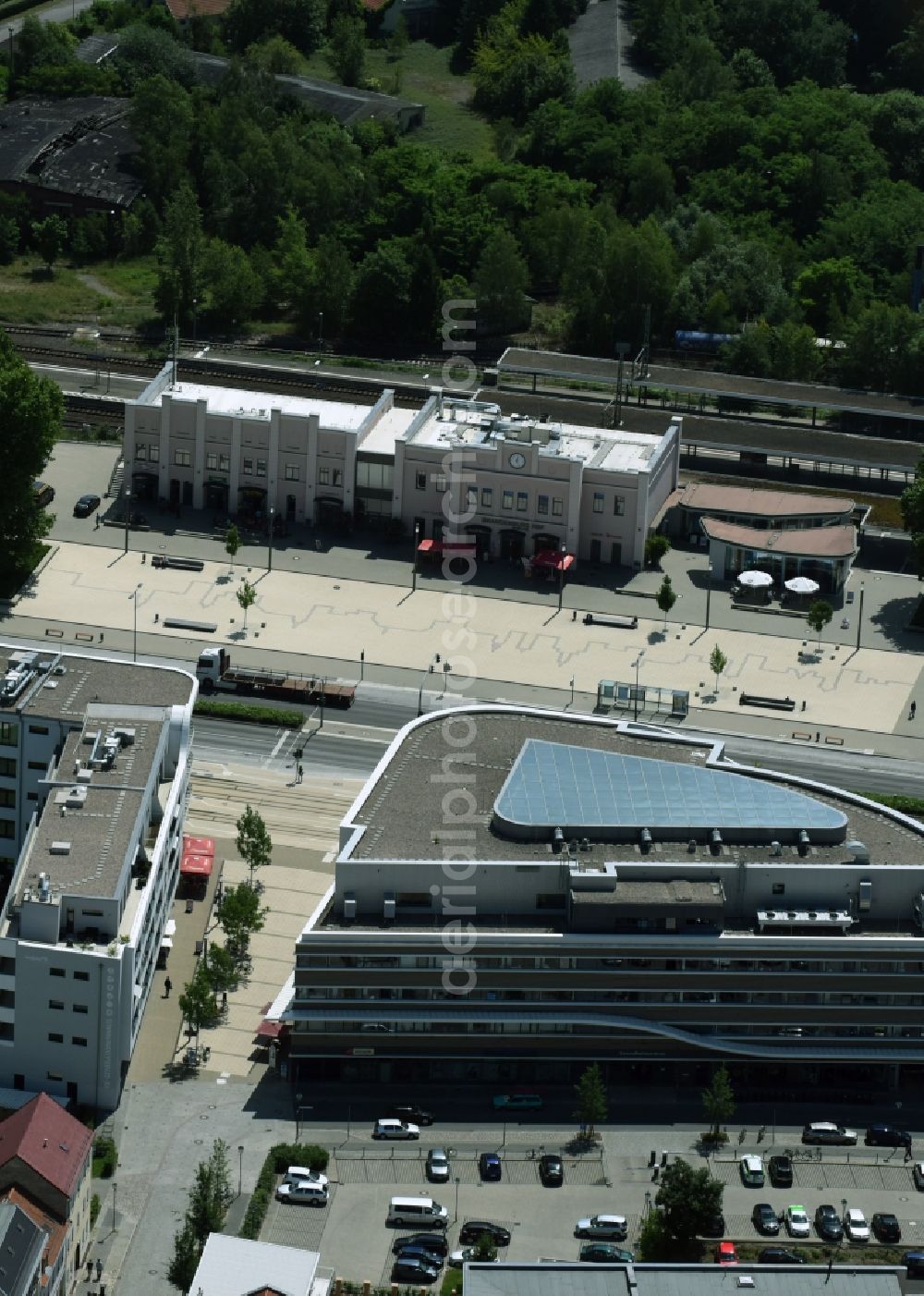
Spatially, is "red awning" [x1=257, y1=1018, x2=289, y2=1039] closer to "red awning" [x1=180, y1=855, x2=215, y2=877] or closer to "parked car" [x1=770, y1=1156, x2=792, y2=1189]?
"red awning" [x1=180, y1=855, x2=215, y2=877]

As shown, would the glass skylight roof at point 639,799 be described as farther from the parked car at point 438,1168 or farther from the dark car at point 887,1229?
the dark car at point 887,1229

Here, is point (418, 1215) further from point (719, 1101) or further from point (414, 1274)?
point (719, 1101)

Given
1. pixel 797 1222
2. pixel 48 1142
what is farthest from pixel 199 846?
pixel 797 1222

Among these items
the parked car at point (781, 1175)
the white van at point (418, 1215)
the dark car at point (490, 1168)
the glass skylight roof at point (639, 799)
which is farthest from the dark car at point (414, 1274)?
the glass skylight roof at point (639, 799)

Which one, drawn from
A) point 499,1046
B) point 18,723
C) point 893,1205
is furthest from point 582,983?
point 18,723

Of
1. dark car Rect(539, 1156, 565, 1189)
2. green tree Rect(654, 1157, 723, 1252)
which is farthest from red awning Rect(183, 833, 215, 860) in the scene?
green tree Rect(654, 1157, 723, 1252)
